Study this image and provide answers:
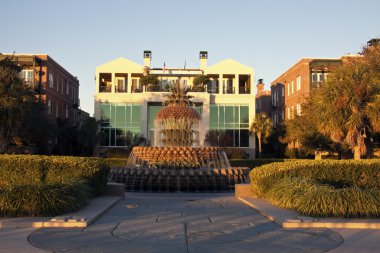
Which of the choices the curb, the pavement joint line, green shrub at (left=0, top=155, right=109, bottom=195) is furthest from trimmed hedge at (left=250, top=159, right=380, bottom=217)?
green shrub at (left=0, top=155, right=109, bottom=195)

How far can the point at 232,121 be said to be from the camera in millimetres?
50125

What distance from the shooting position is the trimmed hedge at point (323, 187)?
9523 millimetres

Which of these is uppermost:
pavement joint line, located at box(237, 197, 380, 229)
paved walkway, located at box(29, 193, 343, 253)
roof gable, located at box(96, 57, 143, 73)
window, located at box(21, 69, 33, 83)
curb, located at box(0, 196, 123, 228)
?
roof gable, located at box(96, 57, 143, 73)

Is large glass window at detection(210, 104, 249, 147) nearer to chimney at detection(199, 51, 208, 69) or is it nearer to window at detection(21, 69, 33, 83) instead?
chimney at detection(199, 51, 208, 69)

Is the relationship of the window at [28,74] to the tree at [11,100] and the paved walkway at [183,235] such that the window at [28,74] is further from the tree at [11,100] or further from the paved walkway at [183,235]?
the paved walkway at [183,235]

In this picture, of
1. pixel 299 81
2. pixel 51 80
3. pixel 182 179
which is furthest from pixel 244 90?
pixel 182 179

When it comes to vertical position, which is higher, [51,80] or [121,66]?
[121,66]

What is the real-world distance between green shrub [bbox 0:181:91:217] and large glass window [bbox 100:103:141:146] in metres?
39.5

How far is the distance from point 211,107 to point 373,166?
36882 millimetres

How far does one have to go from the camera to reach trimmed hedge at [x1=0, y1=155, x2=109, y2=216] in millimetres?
9461

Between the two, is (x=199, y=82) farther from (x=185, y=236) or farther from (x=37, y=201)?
(x=185, y=236)

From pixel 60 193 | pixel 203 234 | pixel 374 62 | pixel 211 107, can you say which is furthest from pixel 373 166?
pixel 211 107

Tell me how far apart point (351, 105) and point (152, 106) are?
102 ft

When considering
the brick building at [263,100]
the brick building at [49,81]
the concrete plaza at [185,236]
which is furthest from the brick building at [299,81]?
the concrete plaza at [185,236]
